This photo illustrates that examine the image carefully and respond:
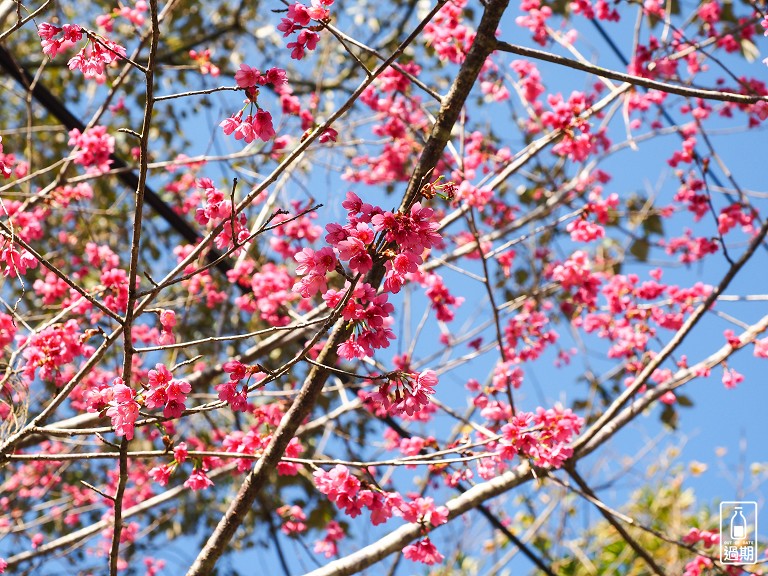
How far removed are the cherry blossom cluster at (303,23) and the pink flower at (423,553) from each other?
173 centimetres

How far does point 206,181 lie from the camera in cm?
229

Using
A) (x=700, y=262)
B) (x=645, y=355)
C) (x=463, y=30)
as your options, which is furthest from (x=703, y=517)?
(x=463, y=30)

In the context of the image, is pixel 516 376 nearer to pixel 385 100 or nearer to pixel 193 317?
pixel 385 100

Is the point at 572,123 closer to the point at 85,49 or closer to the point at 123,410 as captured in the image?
the point at 85,49

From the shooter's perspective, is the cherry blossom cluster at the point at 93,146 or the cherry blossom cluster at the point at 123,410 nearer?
the cherry blossom cluster at the point at 123,410

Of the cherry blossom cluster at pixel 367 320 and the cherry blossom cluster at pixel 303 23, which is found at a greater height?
the cherry blossom cluster at pixel 303 23

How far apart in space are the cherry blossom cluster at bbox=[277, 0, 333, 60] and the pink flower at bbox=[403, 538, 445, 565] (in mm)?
1733

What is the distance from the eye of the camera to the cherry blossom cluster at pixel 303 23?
2.06 metres

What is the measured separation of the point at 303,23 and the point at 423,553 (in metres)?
1.84

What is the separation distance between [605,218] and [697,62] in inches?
73.3

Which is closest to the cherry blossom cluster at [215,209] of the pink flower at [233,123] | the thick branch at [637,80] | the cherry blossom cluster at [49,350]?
the pink flower at [233,123]

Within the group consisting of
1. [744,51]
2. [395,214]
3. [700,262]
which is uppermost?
[744,51]

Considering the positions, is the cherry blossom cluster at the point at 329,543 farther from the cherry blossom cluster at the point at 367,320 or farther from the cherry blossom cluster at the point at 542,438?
the cherry blossom cluster at the point at 367,320

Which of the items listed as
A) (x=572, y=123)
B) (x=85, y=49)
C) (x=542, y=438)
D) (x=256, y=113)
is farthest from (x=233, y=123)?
(x=572, y=123)
